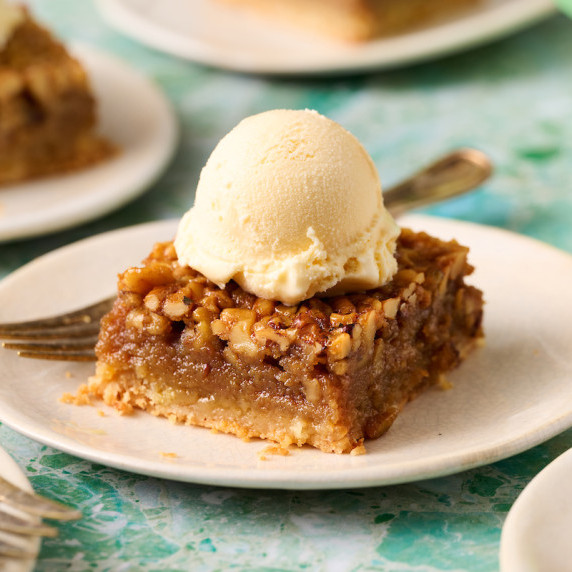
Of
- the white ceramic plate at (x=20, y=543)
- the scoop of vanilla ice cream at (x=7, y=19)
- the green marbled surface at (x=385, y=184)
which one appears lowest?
the green marbled surface at (x=385, y=184)

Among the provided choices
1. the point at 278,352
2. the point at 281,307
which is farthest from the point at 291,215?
the point at 278,352

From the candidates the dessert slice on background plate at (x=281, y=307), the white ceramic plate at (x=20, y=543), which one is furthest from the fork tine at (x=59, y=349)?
the white ceramic plate at (x=20, y=543)

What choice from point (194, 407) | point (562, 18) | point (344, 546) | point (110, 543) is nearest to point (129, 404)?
point (194, 407)

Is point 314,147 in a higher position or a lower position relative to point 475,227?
higher

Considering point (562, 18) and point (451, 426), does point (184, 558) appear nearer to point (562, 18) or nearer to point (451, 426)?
point (451, 426)

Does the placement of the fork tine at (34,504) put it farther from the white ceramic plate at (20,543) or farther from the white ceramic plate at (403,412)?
the white ceramic plate at (403,412)

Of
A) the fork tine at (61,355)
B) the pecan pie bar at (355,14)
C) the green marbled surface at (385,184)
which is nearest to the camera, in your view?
the green marbled surface at (385,184)

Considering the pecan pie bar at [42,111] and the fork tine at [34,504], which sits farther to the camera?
the pecan pie bar at [42,111]
